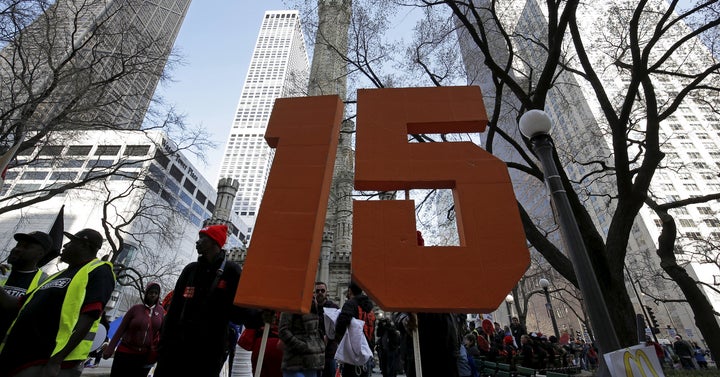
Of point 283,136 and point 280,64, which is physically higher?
point 280,64

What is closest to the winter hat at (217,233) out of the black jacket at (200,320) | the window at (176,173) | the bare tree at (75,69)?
the black jacket at (200,320)

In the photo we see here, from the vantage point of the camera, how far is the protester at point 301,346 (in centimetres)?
417

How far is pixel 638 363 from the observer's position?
334 centimetres

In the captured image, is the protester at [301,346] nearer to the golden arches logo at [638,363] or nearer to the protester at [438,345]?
the protester at [438,345]

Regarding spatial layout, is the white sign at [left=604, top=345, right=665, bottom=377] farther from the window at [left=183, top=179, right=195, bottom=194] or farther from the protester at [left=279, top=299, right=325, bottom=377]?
the window at [left=183, top=179, right=195, bottom=194]

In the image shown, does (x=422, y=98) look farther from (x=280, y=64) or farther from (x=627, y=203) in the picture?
(x=280, y=64)

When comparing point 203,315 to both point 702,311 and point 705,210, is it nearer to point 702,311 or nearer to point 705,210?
point 702,311

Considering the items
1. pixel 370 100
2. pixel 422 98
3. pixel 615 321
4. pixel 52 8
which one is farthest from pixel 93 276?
pixel 52 8

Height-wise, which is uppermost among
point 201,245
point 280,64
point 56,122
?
point 280,64

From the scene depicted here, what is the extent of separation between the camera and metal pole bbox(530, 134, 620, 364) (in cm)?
370

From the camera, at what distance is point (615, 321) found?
20.6 feet

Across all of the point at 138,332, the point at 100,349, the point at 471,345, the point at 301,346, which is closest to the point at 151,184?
the point at 100,349

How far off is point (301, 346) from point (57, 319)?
7.96 ft

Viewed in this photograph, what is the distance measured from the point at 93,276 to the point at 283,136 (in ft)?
7.71
